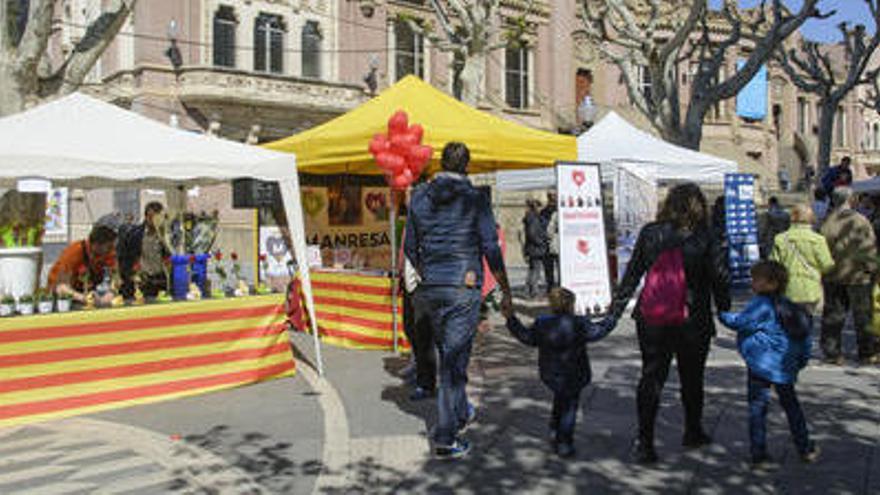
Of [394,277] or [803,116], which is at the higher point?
[803,116]

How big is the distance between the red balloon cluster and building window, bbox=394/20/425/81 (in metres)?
23.6

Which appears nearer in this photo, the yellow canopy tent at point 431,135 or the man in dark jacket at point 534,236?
the yellow canopy tent at point 431,135

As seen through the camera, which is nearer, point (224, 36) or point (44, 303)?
point (44, 303)

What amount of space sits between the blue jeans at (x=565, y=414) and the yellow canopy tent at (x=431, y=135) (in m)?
4.15

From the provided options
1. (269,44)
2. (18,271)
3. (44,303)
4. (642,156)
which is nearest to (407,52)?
(269,44)

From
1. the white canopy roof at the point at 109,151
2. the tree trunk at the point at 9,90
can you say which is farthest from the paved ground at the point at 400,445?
the tree trunk at the point at 9,90

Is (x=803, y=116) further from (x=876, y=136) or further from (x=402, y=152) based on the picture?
(x=402, y=152)

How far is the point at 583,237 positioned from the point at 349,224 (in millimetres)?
3270

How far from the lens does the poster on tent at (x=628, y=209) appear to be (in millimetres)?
11641

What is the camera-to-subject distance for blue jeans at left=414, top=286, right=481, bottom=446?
195 inches

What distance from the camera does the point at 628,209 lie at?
11758 millimetres

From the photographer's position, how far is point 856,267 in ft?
25.9

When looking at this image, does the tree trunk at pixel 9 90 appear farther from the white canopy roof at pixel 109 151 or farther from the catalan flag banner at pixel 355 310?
the catalan flag banner at pixel 355 310

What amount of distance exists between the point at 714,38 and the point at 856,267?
3669cm
